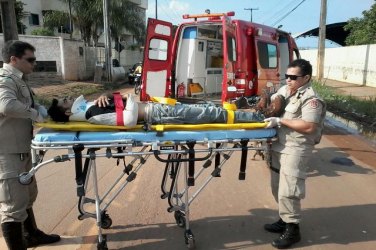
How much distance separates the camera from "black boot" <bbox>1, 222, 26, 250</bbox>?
338 centimetres

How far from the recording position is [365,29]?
89.4 ft

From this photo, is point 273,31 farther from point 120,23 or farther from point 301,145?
point 120,23

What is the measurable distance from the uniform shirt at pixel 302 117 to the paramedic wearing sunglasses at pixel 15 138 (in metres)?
2.30

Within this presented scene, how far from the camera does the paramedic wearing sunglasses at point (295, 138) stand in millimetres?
3639

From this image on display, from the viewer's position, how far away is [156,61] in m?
7.99

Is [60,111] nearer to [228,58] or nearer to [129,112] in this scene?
[129,112]

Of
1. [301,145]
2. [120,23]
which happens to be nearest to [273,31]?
[301,145]

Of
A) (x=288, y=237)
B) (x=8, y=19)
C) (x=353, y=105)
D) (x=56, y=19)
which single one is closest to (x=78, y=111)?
(x=288, y=237)

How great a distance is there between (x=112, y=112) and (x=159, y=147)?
0.52 m

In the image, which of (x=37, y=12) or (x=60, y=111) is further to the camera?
(x=37, y=12)

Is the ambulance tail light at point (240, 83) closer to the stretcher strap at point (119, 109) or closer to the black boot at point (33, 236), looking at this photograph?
the stretcher strap at point (119, 109)

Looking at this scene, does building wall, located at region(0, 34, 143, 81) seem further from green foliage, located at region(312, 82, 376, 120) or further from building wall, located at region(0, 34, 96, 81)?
green foliage, located at region(312, 82, 376, 120)

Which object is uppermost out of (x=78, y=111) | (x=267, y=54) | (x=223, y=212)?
(x=267, y=54)

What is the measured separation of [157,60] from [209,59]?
5.61ft
